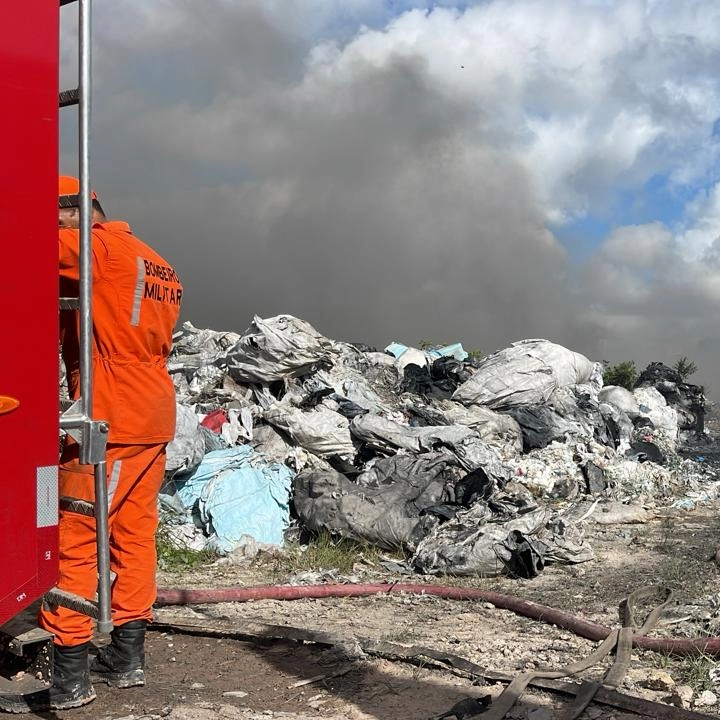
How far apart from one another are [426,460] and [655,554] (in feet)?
6.17

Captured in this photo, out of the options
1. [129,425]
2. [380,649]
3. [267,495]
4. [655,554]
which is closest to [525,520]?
[655,554]

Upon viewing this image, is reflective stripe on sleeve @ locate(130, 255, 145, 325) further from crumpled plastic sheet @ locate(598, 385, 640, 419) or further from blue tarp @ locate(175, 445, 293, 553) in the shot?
crumpled plastic sheet @ locate(598, 385, 640, 419)

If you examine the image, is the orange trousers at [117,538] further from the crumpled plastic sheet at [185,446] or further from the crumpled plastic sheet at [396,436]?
the crumpled plastic sheet at [396,436]

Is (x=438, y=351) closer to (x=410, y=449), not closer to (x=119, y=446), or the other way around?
(x=410, y=449)

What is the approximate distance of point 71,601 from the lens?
2473 mm

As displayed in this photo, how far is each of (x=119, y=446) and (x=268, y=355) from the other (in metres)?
5.44

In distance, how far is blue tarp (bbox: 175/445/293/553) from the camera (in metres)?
6.14

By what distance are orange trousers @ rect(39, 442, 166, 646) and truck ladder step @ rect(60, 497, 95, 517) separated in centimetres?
16

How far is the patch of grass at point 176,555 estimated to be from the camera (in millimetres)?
5625

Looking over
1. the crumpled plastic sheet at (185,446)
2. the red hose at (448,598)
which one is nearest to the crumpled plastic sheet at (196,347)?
the crumpled plastic sheet at (185,446)

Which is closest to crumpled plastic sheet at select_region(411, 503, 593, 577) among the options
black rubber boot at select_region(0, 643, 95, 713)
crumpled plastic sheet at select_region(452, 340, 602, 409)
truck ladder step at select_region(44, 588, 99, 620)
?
black rubber boot at select_region(0, 643, 95, 713)

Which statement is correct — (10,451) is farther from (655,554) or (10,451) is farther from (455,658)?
(655,554)

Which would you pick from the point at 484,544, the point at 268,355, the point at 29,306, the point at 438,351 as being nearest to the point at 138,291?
the point at 29,306

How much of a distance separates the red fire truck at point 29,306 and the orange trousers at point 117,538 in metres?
0.64
